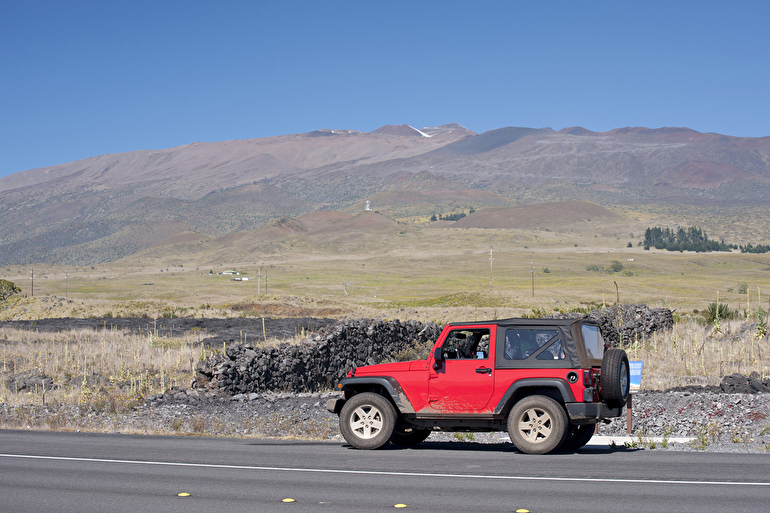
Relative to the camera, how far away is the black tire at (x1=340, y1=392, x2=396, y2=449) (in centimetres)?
1145

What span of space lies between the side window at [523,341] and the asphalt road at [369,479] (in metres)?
1.52

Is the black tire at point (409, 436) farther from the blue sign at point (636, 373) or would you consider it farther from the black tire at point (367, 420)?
the blue sign at point (636, 373)

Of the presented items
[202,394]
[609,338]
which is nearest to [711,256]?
[609,338]

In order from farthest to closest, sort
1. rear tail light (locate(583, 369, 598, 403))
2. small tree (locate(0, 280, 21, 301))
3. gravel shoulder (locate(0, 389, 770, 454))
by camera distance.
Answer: small tree (locate(0, 280, 21, 301)) → gravel shoulder (locate(0, 389, 770, 454)) → rear tail light (locate(583, 369, 598, 403))

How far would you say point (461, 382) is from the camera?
11172mm

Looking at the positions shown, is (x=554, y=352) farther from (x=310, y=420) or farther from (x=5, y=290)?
(x=5, y=290)

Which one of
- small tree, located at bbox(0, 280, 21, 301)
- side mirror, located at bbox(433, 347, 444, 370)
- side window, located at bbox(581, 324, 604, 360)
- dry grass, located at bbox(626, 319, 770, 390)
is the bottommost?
dry grass, located at bbox(626, 319, 770, 390)

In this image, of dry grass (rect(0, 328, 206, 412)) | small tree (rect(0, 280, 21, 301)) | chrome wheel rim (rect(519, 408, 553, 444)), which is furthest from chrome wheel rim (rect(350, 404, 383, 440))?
small tree (rect(0, 280, 21, 301))

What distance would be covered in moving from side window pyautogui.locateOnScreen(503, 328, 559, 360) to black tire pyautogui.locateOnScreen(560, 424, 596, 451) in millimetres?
1656

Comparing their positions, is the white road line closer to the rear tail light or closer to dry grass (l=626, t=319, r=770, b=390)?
the rear tail light

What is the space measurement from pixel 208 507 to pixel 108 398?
11.7 metres

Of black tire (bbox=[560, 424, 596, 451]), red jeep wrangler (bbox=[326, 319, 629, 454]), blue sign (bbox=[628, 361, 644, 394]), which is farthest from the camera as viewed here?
blue sign (bbox=[628, 361, 644, 394])

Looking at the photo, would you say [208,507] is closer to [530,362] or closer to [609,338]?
[530,362]

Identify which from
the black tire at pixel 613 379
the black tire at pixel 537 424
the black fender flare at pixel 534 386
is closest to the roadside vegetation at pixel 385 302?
the black fender flare at pixel 534 386
